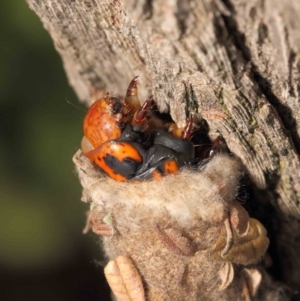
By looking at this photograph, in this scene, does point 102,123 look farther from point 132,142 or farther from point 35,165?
point 35,165

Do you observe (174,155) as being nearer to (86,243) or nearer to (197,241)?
(197,241)

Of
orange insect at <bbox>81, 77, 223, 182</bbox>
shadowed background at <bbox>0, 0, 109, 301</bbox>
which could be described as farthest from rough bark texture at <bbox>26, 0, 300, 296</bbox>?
shadowed background at <bbox>0, 0, 109, 301</bbox>

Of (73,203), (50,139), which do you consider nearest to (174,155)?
(50,139)

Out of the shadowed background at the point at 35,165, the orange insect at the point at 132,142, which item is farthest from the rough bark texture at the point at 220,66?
the shadowed background at the point at 35,165

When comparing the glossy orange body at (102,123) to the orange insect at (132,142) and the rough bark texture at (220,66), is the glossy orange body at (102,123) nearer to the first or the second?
the orange insect at (132,142)

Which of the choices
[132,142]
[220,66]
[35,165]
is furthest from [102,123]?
[35,165]

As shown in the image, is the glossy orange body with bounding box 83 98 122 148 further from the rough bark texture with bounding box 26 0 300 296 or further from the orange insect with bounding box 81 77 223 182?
the rough bark texture with bounding box 26 0 300 296
